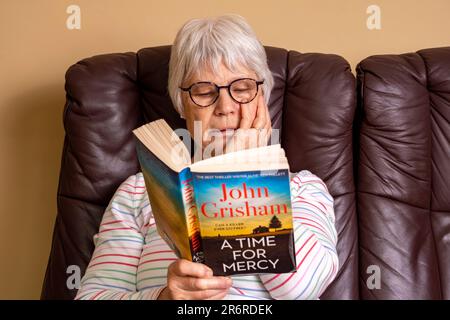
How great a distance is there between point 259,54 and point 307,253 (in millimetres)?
539

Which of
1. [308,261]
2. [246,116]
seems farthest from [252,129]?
[308,261]

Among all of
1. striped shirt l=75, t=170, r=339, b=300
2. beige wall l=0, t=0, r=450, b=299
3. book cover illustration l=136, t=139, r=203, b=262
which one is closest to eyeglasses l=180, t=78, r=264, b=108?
striped shirt l=75, t=170, r=339, b=300

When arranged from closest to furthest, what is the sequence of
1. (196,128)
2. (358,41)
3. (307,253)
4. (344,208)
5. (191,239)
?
(191,239) → (307,253) → (196,128) → (344,208) → (358,41)

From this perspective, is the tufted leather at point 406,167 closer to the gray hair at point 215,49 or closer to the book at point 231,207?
the gray hair at point 215,49

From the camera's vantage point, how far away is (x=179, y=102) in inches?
57.2

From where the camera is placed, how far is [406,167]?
157 centimetres

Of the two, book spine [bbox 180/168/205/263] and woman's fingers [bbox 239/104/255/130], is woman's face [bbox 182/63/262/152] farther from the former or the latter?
book spine [bbox 180/168/205/263]

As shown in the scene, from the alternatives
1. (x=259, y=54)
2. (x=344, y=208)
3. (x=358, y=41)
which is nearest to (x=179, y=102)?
(x=259, y=54)

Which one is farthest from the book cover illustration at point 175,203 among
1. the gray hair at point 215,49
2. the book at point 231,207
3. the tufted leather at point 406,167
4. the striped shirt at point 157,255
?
the tufted leather at point 406,167

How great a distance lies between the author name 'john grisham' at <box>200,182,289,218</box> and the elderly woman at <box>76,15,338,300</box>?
0.27m

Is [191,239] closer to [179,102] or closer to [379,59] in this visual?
[179,102]

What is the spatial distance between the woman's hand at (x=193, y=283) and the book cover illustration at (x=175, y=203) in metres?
0.02

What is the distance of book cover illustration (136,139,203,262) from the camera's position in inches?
35.2
